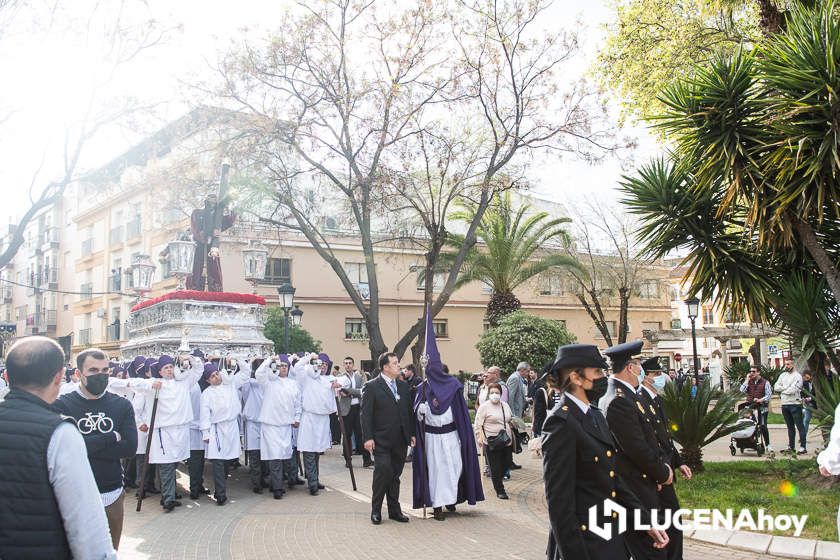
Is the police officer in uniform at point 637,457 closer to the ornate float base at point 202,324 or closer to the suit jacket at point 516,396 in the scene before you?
the ornate float base at point 202,324

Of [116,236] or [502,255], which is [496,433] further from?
[116,236]

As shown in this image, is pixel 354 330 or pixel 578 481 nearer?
pixel 578 481

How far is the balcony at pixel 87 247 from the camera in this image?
47.0 metres

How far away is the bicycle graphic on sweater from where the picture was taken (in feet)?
17.4

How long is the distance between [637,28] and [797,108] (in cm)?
1019

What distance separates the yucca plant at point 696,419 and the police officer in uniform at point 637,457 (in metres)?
6.05

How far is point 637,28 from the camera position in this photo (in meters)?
19.2

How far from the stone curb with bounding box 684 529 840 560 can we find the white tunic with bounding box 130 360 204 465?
21.7ft

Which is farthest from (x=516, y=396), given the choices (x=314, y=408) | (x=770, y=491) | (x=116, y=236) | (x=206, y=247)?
(x=116, y=236)

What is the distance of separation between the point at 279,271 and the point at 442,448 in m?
30.2

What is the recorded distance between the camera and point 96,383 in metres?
5.41

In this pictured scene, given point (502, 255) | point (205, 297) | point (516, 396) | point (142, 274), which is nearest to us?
point (205, 297)

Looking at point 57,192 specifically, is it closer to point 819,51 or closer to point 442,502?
point 442,502

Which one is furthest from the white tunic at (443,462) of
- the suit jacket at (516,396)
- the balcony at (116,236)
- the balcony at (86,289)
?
the balcony at (86,289)
